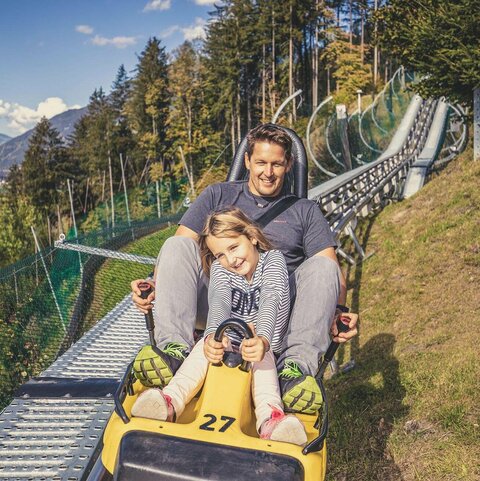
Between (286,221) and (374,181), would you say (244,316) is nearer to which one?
(286,221)

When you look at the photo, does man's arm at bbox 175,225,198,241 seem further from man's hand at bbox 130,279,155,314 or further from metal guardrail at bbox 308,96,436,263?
metal guardrail at bbox 308,96,436,263

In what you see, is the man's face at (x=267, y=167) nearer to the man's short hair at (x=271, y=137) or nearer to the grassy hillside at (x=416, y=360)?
the man's short hair at (x=271, y=137)

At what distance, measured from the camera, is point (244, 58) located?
34.5 m

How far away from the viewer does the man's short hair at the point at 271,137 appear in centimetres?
280

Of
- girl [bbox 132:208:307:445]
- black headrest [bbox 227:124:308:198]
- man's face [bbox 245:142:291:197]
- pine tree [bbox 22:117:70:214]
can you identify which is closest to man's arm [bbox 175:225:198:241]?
girl [bbox 132:208:307:445]

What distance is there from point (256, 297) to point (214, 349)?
1.73 feet

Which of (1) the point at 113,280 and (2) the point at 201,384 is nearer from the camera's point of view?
(2) the point at 201,384

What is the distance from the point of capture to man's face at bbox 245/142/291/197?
9.20 ft

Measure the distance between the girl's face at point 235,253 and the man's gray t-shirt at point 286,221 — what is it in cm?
41

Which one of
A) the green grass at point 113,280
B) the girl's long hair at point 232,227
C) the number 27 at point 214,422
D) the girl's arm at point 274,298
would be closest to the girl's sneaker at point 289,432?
the number 27 at point 214,422

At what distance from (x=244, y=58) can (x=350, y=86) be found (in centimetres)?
758

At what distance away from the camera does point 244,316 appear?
2326mm

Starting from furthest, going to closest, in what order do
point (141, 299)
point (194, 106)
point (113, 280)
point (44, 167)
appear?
point (44, 167), point (194, 106), point (113, 280), point (141, 299)

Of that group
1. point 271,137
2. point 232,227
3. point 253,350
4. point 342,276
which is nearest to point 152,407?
point 253,350
